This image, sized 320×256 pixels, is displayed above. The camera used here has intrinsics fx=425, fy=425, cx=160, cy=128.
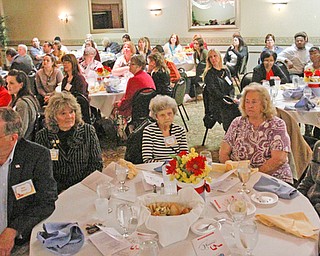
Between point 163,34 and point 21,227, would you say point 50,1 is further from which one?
point 21,227

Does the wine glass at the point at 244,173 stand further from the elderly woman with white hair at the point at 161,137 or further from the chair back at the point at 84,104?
the chair back at the point at 84,104

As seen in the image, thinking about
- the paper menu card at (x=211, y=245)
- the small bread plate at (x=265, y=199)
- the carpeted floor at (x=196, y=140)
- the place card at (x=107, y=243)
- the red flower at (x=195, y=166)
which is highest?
the red flower at (x=195, y=166)

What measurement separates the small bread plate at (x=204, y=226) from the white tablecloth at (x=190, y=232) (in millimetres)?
27

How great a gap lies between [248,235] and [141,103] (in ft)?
11.5

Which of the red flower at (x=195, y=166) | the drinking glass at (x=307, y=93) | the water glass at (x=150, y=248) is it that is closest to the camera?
the water glass at (x=150, y=248)

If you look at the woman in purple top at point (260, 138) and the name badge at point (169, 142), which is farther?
the name badge at point (169, 142)

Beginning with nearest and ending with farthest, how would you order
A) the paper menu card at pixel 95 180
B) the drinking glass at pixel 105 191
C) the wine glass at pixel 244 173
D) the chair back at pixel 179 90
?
the drinking glass at pixel 105 191, the wine glass at pixel 244 173, the paper menu card at pixel 95 180, the chair back at pixel 179 90

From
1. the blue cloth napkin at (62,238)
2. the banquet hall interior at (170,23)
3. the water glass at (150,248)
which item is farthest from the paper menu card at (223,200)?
the banquet hall interior at (170,23)

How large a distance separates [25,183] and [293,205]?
147cm

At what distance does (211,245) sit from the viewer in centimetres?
180

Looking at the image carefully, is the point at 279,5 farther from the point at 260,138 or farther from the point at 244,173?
the point at 244,173

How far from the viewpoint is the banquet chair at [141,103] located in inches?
198

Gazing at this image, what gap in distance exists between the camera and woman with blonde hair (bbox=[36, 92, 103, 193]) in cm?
310

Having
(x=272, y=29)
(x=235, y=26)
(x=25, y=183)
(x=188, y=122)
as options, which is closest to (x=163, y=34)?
(x=235, y=26)
